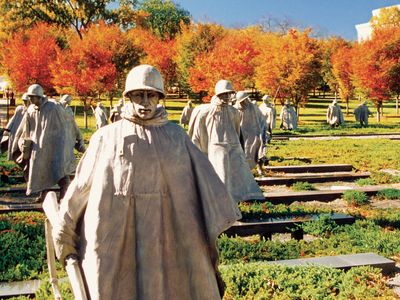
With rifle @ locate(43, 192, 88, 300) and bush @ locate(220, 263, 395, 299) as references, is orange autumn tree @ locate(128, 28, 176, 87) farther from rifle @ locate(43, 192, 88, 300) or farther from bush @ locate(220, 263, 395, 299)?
rifle @ locate(43, 192, 88, 300)

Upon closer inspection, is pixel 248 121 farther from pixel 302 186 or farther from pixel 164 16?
pixel 164 16

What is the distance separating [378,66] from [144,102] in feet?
125

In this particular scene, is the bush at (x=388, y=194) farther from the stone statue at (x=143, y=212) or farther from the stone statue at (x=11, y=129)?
the stone statue at (x=143, y=212)

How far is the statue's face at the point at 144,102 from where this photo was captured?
3637 millimetres

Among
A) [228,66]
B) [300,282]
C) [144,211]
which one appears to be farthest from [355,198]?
[228,66]

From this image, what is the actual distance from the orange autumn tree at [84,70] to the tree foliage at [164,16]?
2915 cm

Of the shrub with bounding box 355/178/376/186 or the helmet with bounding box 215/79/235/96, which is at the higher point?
the helmet with bounding box 215/79/235/96

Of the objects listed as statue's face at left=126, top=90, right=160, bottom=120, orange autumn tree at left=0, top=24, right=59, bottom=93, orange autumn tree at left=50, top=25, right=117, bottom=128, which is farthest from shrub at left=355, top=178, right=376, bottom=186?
orange autumn tree at left=0, top=24, right=59, bottom=93

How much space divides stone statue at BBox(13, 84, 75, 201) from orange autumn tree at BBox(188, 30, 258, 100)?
2716 centimetres

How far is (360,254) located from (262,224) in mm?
1934

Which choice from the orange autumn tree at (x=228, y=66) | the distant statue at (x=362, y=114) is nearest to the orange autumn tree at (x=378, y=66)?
the distant statue at (x=362, y=114)

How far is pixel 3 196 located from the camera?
12359mm

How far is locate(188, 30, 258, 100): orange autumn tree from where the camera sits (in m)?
37.5

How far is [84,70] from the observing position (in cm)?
3447
